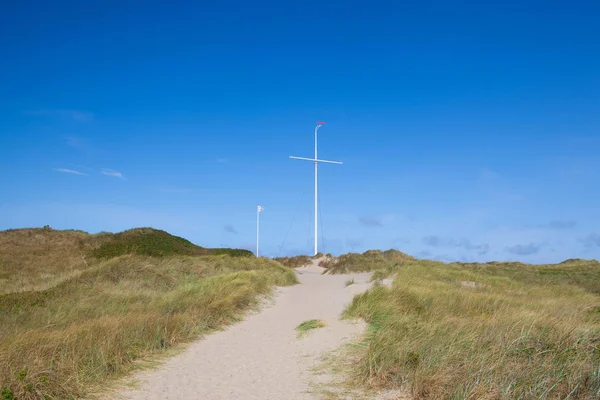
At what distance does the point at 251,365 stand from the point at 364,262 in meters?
25.5

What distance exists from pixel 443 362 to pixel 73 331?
6350 mm

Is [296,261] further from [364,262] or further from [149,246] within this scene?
[149,246]

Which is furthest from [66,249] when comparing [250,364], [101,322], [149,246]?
[250,364]

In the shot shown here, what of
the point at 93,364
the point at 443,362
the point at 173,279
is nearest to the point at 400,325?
the point at 443,362

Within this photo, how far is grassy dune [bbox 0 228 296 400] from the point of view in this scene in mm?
6449

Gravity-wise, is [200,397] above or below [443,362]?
below

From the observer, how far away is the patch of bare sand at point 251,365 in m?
6.82

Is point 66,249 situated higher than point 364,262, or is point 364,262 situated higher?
point 66,249

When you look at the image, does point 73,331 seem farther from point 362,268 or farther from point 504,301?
point 362,268

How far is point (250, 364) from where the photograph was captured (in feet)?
28.1

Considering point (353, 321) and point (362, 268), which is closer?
point (353, 321)

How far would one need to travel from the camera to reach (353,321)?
1165 centimetres

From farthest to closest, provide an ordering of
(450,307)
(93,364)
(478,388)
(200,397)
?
(450,307) → (93,364) → (200,397) → (478,388)

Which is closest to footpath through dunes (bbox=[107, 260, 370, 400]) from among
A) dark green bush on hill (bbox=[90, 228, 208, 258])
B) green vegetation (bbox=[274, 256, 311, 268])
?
dark green bush on hill (bbox=[90, 228, 208, 258])
